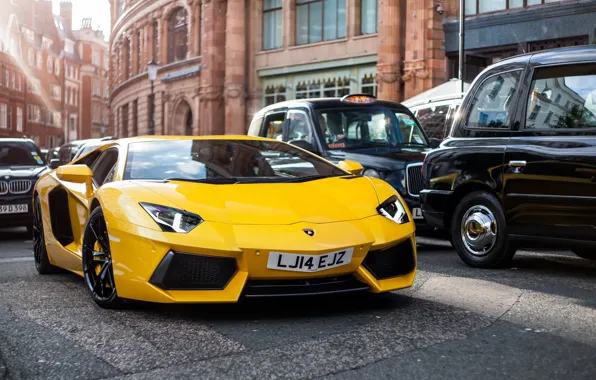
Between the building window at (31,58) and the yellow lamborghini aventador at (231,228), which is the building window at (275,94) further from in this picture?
the building window at (31,58)

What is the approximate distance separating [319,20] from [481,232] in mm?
28493

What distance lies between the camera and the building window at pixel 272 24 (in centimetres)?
3772

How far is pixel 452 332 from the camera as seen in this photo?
187 inches

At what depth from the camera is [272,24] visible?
38.2 metres

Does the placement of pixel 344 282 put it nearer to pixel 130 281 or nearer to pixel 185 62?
pixel 130 281

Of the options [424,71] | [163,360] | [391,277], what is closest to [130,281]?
[163,360]

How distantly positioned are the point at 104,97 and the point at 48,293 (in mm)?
112256

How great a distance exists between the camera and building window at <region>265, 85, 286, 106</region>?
1470 inches

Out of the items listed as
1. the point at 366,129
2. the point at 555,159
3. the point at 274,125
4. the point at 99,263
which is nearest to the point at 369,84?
the point at 274,125

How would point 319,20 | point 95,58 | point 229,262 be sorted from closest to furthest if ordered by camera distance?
1. point 229,262
2. point 319,20
3. point 95,58

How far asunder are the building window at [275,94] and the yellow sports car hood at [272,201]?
3142 centimetres

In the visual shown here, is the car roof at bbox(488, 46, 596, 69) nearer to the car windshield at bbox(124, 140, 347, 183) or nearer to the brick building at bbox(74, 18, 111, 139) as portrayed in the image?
the car windshield at bbox(124, 140, 347, 183)

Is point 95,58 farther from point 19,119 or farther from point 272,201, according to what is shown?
point 272,201

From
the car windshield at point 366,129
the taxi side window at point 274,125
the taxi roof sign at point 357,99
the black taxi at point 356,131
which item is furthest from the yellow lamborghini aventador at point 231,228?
the taxi side window at point 274,125
